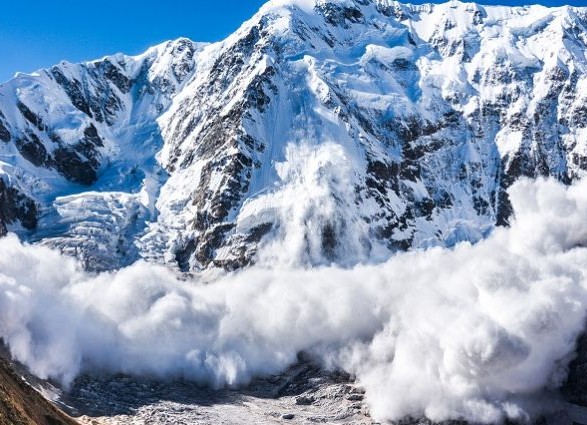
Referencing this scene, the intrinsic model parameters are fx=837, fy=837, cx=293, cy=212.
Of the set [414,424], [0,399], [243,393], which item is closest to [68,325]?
[243,393]

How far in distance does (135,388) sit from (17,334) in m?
28.7

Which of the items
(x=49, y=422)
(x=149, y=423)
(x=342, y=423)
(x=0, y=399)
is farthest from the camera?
(x=342, y=423)

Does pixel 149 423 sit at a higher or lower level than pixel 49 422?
higher

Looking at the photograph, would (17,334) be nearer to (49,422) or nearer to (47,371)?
(47,371)

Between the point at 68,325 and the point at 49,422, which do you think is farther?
the point at 68,325

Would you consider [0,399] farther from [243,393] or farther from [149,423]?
[243,393]

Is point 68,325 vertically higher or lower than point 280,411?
higher

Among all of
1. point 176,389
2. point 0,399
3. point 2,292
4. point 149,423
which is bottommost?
point 0,399

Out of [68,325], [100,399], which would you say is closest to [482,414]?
[100,399]

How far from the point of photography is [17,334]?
185250 mm

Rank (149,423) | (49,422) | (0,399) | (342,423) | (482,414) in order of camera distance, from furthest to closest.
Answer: (482,414), (342,423), (149,423), (49,422), (0,399)

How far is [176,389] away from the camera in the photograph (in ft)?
641

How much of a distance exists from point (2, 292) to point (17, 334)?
1243 cm

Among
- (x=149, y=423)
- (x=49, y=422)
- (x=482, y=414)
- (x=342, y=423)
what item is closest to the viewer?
(x=49, y=422)
